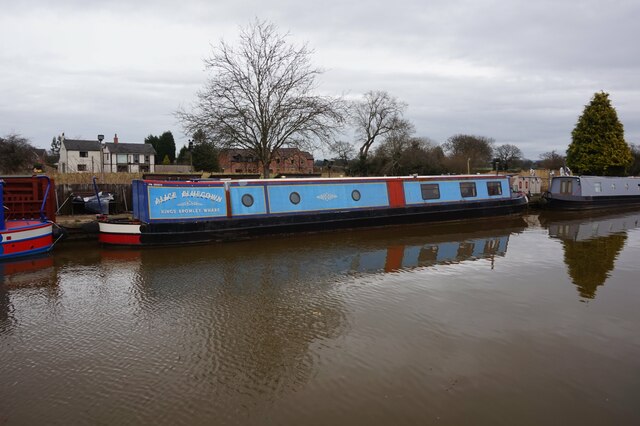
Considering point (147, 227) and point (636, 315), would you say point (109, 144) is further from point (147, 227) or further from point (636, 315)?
point (636, 315)

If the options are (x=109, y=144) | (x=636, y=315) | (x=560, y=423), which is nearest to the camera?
(x=560, y=423)

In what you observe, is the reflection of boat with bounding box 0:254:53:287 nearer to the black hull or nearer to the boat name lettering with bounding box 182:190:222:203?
the black hull

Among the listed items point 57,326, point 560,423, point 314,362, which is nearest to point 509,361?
point 560,423

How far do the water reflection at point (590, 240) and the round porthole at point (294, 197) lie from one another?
7.62m

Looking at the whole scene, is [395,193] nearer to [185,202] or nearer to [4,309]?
[185,202]

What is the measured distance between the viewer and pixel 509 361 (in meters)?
5.14

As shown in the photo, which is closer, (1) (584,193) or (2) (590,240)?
(2) (590,240)

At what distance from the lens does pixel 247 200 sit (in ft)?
43.5

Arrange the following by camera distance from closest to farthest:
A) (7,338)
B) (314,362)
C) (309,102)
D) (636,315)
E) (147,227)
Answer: (314,362) < (7,338) < (636,315) < (147,227) < (309,102)

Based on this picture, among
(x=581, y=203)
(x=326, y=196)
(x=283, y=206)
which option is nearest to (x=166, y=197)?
(x=283, y=206)

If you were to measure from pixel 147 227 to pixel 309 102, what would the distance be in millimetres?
8562

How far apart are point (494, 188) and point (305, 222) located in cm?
918

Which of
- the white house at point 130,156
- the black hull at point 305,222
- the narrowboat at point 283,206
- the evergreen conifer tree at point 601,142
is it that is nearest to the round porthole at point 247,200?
the narrowboat at point 283,206

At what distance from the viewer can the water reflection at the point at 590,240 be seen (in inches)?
361
